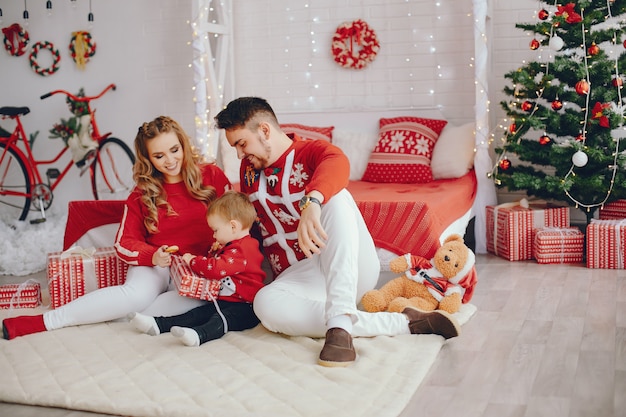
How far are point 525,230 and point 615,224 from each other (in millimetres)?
493

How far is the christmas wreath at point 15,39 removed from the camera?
6.54 meters

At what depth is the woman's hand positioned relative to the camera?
3150 millimetres

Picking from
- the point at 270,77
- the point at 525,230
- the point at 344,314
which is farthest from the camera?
the point at 270,77

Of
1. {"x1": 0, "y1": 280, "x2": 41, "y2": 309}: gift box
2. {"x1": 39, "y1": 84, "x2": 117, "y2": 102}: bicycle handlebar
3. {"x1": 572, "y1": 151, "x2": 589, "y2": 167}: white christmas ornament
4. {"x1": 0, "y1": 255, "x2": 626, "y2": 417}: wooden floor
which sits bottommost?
{"x1": 0, "y1": 255, "x2": 626, "y2": 417}: wooden floor

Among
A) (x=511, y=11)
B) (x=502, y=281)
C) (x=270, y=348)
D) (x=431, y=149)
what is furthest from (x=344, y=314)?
Answer: (x=511, y=11)

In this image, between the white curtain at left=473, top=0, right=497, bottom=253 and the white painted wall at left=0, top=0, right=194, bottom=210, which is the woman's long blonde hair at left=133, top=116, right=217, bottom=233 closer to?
the white curtain at left=473, top=0, right=497, bottom=253

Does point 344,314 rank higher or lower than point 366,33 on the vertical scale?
lower

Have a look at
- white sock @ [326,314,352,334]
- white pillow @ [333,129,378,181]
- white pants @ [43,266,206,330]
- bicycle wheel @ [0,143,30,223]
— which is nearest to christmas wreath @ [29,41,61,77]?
bicycle wheel @ [0,143,30,223]

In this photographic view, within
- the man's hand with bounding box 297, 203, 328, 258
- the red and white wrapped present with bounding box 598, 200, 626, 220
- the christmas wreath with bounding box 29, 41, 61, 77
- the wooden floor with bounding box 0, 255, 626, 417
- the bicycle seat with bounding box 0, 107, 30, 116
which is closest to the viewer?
the wooden floor with bounding box 0, 255, 626, 417

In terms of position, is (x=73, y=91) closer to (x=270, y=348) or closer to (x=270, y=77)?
(x=270, y=77)

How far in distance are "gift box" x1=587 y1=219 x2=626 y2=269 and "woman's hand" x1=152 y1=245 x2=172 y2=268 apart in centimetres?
→ 226

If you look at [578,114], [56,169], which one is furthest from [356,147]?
[56,169]

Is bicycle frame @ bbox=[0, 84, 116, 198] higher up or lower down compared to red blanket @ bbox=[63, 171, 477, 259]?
higher up

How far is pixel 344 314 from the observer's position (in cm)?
268
